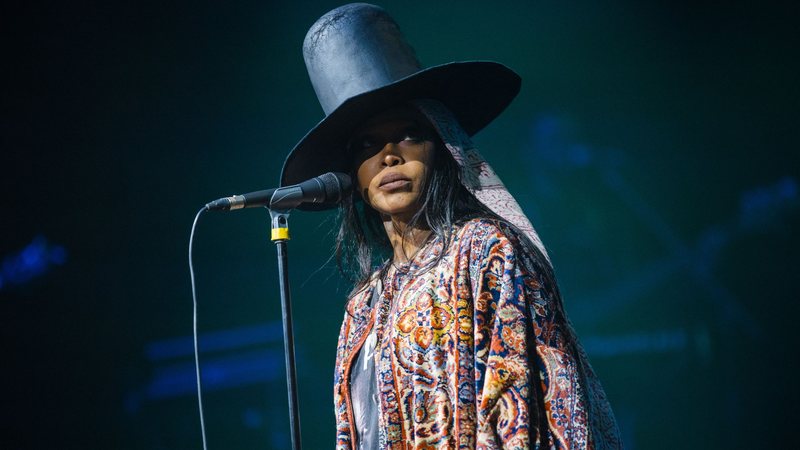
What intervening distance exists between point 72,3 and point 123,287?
3.54ft

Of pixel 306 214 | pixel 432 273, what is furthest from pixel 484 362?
pixel 306 214

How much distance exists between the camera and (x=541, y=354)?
1.30m

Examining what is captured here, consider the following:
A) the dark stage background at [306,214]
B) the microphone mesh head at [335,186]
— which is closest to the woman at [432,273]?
the microphone mesh head at [335,186]

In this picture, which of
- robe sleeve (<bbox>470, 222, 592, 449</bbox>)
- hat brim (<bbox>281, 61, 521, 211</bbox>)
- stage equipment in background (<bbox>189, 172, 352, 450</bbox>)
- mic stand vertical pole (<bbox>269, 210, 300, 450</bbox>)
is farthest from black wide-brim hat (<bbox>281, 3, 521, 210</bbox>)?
robe sleeve (<bbox>470, 222, 592, 449</bbox>)

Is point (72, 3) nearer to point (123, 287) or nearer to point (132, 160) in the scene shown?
point (132, 160)

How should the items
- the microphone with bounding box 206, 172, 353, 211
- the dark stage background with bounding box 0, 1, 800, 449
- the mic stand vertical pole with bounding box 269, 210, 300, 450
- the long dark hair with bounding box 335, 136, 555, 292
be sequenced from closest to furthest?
the mic stand vertical pole with bounding box 269, 210, 300, 450, the microphone with bounding box 206, 172, 353, 211, the long dark hair with bounding box 335, 136, 555, 292, the dark stage background with bounding box 0, 1, 800, 449

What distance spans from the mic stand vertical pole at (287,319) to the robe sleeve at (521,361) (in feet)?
1.14

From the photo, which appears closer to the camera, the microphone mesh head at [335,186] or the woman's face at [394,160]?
the microphone mesh head at [335,186]

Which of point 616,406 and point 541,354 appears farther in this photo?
point 616,406

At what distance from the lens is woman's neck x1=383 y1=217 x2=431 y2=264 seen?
1.72 m

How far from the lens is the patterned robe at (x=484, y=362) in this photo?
1.24 m

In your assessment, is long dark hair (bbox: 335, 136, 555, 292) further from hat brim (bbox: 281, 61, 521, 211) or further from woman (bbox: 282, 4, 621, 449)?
hat brim (bbox: 281, 61, 521, 211)

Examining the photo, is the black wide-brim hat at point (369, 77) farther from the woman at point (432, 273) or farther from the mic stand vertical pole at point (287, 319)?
the mic stand vertical pole at point (287, 319)

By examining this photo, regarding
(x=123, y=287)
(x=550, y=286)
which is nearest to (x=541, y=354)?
(x=550, y=286)
